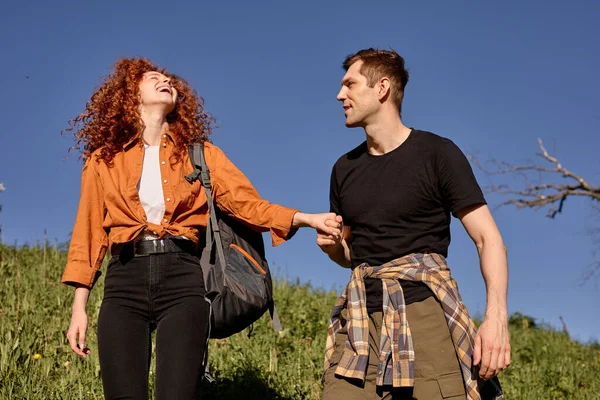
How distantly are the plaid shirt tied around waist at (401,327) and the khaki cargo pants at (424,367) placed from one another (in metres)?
0.04

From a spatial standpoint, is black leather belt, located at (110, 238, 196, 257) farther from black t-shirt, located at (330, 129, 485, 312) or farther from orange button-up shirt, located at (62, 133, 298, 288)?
black t-shirt, located at (330, 129, 485, 312)

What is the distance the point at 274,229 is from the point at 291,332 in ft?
12.9

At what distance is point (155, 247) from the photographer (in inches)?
141

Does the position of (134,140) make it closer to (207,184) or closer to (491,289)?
(207,184)

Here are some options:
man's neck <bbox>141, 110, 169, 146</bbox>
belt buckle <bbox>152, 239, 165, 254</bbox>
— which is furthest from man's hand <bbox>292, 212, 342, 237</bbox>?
man's neck <bbox>141, 110, 169, 146</bbox>

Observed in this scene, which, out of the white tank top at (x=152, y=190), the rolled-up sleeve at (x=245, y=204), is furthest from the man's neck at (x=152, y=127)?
the rolled-up sleeve at (x=245, y=204)

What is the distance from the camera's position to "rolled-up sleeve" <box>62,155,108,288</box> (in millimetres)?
3818

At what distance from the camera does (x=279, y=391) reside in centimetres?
564

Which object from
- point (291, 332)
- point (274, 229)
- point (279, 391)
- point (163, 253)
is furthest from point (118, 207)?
point (291, 332)

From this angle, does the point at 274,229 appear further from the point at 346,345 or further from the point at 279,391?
the point at 279,391

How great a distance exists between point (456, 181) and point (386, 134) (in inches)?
21.0

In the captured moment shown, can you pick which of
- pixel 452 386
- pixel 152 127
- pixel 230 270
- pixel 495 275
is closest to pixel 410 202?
pixel 495 275

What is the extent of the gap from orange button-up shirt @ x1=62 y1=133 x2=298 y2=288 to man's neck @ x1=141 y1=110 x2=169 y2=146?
0.06 metres

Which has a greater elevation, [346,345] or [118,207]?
[118,207]
